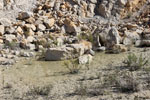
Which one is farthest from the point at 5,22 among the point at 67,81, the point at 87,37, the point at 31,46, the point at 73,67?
the point at 67,81

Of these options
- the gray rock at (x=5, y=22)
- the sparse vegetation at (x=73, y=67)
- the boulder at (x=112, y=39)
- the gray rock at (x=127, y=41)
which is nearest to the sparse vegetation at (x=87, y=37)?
the boulder at (x=112, y=39)

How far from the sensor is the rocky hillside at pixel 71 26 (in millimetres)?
11109

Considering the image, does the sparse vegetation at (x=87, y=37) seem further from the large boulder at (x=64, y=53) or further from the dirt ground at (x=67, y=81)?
the dirt ground at (x=67, y=81)

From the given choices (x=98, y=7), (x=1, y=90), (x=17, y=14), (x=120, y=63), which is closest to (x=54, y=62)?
(x=120, y=63)

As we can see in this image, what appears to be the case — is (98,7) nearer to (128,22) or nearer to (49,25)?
(128,22)

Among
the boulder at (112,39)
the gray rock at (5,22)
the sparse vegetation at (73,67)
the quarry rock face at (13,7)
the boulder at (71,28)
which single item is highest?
the quarry rock face at (13,7)

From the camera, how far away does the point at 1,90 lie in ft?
22.0

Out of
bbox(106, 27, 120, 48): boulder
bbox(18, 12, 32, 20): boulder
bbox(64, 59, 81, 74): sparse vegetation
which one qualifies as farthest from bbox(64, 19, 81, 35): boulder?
bbox(64, 59, 81, 74): sparse vegetation

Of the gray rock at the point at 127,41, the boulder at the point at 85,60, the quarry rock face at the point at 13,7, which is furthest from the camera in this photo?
the quarry rock face at the point at 13,7

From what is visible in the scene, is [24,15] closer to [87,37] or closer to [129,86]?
[87,37]

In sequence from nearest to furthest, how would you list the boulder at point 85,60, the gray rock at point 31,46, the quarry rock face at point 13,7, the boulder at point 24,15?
the boulder at point 85,60
the gray rock at point 31,46
the boulder at point 24,15
the quarry rock face at point 13,7

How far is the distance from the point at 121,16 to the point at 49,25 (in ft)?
13.4

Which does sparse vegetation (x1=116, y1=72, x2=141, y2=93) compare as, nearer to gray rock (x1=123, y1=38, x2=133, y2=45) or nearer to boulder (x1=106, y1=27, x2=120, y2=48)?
boulder (x1=106, y1=27, x2=120, y2=48)

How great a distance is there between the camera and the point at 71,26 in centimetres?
1379
